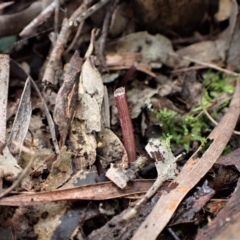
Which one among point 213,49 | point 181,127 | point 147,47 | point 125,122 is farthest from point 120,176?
point 213,49

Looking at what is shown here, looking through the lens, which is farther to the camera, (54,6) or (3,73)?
(54,6)

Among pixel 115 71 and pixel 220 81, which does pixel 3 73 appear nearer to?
pixel 115 71

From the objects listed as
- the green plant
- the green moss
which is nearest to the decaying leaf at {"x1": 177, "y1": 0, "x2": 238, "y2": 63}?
the green moss

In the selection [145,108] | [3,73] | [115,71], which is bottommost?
[145,108]

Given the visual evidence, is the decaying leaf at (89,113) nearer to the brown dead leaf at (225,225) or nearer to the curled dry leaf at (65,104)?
the curled dry leaf at (65,104)

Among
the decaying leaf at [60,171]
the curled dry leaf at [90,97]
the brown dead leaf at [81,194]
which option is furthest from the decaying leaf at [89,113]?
the brown dead leaf at [81,194]

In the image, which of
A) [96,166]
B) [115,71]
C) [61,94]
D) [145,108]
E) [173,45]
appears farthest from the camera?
[173,45]

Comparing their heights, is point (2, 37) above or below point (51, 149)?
above

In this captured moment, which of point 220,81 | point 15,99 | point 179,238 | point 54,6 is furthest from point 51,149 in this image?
point 220,81
